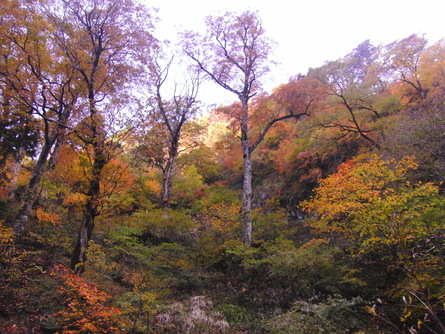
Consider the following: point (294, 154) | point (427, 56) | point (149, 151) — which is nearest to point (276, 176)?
point (294, 154)

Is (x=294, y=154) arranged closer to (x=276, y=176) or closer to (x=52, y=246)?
(x=276, y=176)

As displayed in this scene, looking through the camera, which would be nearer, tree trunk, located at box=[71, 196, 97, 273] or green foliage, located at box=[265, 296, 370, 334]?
green foliage, located at box=[265, 296, 370, 334]

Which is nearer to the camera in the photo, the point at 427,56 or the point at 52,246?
the point at 52,246

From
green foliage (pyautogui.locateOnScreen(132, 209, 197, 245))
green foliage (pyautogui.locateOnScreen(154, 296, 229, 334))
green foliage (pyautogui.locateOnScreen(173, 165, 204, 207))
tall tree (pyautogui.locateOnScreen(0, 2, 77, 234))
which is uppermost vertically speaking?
tall tree (pyautogui.locateOnScreen(0, 2, 77, 234))

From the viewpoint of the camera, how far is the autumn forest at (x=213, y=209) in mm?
5055

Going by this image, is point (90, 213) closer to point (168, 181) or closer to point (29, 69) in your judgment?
point (29, 69)

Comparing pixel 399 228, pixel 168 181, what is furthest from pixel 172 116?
pixel 399 228

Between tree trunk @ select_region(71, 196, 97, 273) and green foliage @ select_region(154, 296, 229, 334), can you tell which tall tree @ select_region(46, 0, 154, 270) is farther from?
green foliage @ select_region(154, 296, 229, 334)

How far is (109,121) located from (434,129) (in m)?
9.63

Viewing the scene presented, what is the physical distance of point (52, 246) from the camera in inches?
367

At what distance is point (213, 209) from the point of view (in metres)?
13.2

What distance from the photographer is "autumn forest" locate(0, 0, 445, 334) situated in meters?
5.05

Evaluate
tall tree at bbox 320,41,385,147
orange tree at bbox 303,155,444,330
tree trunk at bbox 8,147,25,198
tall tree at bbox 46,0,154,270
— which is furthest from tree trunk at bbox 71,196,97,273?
tall tree at bbox 320,41,385,147

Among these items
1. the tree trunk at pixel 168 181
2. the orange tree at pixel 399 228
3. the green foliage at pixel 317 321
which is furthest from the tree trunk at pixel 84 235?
the tree trunk at pixel 168 181
